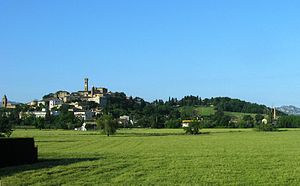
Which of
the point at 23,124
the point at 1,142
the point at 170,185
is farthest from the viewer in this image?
the point at 23,124

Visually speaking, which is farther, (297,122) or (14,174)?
(297,122)

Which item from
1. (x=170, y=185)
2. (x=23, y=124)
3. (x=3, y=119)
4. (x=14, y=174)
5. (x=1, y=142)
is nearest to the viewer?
(x=170, y=185)

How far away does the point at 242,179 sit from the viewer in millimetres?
20641

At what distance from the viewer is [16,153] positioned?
2844 cm

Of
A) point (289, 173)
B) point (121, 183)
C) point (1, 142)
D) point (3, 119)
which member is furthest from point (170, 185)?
point (3, 119)

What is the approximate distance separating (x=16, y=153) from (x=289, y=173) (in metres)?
14.4

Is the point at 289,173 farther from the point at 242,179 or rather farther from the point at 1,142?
the point at 1,142

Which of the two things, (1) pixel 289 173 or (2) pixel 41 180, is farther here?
(1) pixel 289 173

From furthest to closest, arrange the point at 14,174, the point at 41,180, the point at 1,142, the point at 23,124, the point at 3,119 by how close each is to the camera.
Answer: the point at 23,124
the point at 3,119
the point at 1,142
the point at 14,174
the point at 41,180

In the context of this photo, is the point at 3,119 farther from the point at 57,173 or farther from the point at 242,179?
the point at 242,179

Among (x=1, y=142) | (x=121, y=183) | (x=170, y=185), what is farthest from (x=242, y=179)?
(x=1, y=142)

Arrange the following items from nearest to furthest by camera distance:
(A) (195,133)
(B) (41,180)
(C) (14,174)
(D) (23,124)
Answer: (B) (41,180), (C) (14,174), (A) (195,133), (D) (23,124)

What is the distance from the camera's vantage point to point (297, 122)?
16938 cm

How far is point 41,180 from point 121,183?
3166 millimetres
